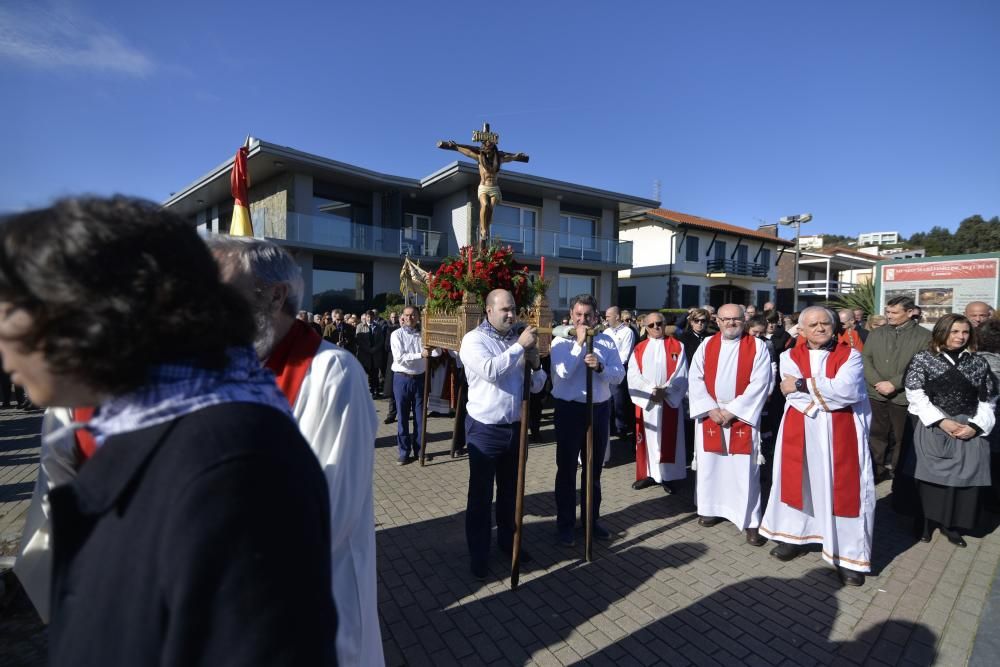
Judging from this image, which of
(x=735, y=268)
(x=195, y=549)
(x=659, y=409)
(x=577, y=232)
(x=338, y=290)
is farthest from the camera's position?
(x=735, y=268)

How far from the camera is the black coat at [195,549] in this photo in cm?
77

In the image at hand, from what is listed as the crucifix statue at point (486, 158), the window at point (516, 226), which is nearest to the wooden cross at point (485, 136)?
the crucifix statue at point (486, 158)

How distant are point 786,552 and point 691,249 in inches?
1092

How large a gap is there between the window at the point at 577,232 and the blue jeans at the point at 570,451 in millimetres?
18677

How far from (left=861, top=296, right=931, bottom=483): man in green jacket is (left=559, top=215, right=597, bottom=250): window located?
16679 millimetres

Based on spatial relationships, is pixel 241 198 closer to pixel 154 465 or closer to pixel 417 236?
pixel 154 465

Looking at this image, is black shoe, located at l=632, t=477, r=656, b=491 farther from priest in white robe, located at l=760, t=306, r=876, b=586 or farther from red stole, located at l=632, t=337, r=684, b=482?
priest in white robe, located at l=760, t=306, r=876, b=586

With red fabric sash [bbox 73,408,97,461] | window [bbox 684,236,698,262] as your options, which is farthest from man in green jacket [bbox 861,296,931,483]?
window [bbox 684,236,698,262]

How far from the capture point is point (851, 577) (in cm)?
366

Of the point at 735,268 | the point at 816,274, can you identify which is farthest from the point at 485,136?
the point at 816,274

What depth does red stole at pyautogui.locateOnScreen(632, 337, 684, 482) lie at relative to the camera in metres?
5.50

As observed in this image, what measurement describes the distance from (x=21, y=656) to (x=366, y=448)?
278cm

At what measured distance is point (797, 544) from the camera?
4051 millimetres

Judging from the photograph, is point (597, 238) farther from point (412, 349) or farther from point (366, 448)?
point (366, 448)
